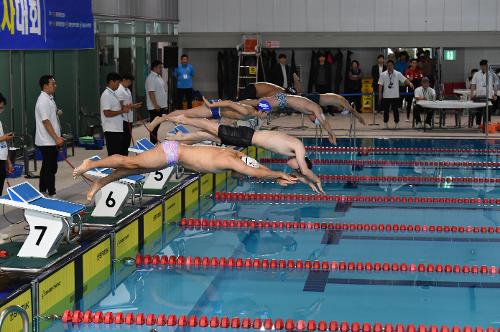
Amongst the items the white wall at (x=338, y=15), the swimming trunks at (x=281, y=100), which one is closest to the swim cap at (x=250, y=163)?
the swimming trunks at (x=281, y=100)

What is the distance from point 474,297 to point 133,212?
10.4 feet

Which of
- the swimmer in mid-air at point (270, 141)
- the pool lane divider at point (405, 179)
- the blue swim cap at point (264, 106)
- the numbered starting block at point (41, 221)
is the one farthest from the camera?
the pool lane divider at point (405, 179)

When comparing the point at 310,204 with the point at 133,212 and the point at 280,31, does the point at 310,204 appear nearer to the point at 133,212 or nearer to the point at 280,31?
the point at 133,212

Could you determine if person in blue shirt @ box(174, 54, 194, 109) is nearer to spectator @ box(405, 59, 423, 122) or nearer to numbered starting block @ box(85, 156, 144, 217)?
spectator @ box(405, 59, 423, 122)

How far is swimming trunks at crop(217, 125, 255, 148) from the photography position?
7.99 meters

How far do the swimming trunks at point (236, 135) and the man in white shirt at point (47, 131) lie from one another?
212cm

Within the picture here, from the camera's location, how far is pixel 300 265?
7859 millimetres

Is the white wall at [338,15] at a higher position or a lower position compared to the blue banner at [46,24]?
higher

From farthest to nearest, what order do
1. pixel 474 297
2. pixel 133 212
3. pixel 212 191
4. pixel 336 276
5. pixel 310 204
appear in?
1. pixel 212 191
2. pixel 310 204
3. pixel 133 212
4. pixel 336 276
5. pixel 474 297

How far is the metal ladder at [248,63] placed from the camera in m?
20.2

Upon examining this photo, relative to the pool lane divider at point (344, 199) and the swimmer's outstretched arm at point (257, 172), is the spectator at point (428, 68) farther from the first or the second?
the swimmer's outstretched arm at point (257, 172)

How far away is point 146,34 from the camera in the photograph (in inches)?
721

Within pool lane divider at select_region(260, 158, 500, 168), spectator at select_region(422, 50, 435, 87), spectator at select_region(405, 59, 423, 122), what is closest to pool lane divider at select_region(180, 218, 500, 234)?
pool lane divider at select_region(260, 158, 500, 168)

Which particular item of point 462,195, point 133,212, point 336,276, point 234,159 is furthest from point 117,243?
point 462,195
